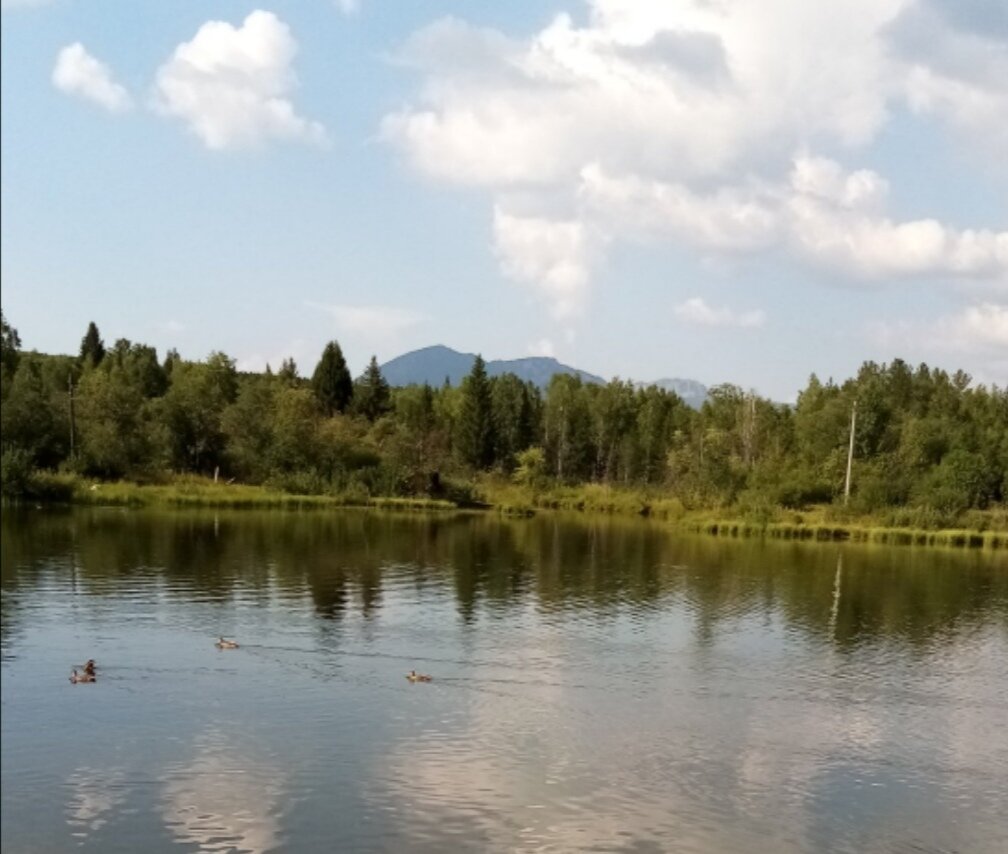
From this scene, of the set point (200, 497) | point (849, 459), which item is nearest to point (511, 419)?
point (849, 459)

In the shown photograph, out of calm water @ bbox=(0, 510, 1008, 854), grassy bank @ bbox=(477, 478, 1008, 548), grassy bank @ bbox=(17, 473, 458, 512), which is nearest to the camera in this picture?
calm water @ bbox=(0, 510, 1008, 854)

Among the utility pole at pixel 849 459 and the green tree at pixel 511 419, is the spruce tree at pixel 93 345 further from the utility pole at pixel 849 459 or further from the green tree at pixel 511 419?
the utility pole at pixel 849 459

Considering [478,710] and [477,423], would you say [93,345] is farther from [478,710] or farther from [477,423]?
[478,710]

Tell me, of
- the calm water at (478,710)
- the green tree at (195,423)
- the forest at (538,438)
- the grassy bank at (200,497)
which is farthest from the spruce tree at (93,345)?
the calm water at (478,710)

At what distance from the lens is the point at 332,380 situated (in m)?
94.6

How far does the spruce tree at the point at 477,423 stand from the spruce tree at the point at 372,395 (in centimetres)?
820

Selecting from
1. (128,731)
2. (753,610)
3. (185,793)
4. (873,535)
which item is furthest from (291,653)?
(873,535)

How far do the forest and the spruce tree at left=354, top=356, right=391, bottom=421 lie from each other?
0.74ft

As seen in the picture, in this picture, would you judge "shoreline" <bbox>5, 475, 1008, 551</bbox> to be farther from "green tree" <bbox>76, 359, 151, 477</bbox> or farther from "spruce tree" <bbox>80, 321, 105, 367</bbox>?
"spruce tree" <bbox>80, 321, 105, 367</bbox>

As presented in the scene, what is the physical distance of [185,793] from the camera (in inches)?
599

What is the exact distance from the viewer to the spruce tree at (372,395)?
315 ft

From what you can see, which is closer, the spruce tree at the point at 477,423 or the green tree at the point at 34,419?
the green tree at the point at 34,419

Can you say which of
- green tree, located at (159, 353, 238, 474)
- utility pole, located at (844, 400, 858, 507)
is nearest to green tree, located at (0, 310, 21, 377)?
green tree, located at (159, 353, 238, 474)

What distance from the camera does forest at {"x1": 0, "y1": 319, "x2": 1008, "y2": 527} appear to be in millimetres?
65188
